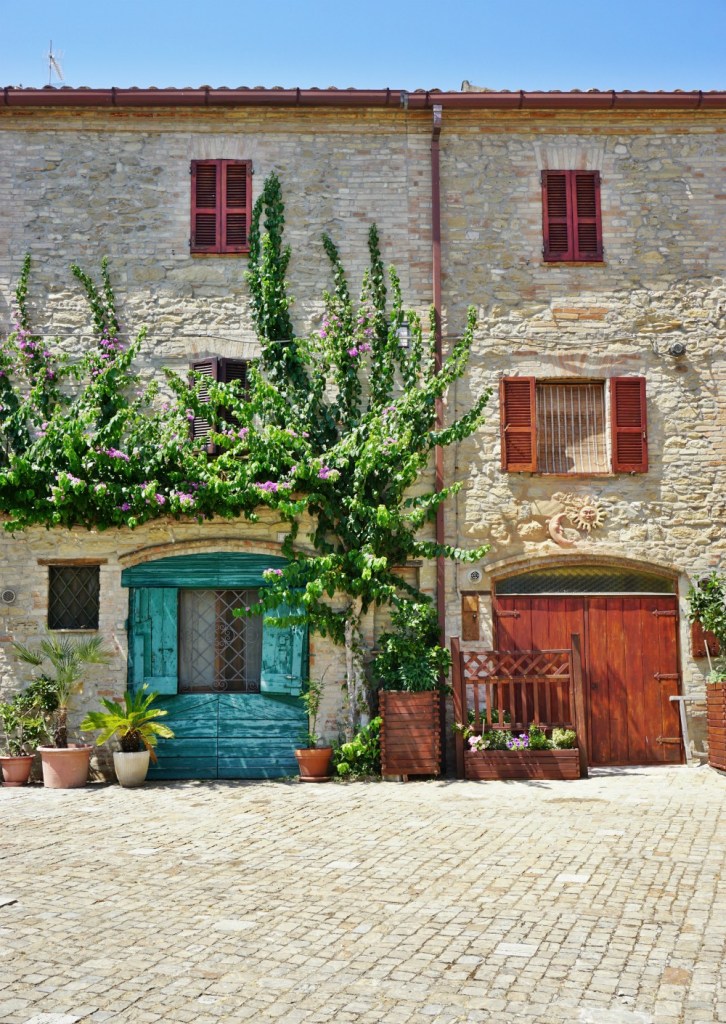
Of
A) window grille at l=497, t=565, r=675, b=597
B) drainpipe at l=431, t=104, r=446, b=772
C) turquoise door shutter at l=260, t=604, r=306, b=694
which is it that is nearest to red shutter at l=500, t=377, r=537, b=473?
drainpipe at l=431, t=104, r=446, b=772

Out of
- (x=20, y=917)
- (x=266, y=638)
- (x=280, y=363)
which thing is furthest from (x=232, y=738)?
(x=20, y=917)

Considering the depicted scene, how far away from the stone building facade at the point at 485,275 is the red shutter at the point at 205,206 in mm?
113

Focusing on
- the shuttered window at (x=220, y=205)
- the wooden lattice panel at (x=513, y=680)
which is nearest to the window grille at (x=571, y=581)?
the wooden lattice panel at (x=513, y=680)

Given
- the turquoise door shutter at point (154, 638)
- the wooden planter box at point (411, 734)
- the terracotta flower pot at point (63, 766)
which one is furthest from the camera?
the turquoise door shutter at point (154, 638)

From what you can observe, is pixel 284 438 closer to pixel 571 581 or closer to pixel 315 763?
pixel 315 763

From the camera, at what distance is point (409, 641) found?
11.0m

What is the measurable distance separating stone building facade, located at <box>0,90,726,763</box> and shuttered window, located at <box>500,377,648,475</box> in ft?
0.21

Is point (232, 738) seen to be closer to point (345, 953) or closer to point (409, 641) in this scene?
point (409, 641)

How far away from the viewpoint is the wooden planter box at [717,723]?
34.8 ft

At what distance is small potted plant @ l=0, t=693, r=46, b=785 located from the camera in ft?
35.8

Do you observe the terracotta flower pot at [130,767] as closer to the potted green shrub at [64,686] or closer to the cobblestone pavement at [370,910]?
the potted green shrub at [64,686]

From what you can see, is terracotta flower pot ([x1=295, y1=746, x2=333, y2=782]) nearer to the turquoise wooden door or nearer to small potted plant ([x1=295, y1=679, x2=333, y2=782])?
small potted plant ([x1=295, y1=679, x2=333, y2=782])

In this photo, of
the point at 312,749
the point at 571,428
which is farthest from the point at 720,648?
the point at 312,749

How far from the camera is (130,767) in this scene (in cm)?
1059
